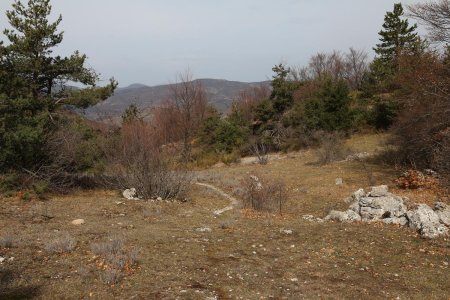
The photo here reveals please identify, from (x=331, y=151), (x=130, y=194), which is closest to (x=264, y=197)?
(x=130, y=194)

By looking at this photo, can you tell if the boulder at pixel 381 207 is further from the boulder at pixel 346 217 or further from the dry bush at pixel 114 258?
the dry bush at pixel 114 258

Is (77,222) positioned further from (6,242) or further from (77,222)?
(6,242)

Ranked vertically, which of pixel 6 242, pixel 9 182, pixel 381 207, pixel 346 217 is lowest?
pixel 346 217

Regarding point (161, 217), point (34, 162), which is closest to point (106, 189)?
point (34, 162)

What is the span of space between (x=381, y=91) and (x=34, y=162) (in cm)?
3480

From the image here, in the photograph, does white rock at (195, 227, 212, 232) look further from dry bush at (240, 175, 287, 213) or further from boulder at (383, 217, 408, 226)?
boulder at (383, 217, 408, 226)

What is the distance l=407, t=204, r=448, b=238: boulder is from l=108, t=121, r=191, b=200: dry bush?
937 cm

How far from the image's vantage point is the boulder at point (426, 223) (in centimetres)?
1035

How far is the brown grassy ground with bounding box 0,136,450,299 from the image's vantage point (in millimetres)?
6965

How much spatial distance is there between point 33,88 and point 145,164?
238 inches

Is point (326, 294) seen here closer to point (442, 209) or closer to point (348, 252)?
point (348, 252)

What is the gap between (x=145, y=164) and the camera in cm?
1633

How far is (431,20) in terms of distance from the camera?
2028 cm

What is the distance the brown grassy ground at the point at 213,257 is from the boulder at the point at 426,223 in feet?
1.09
